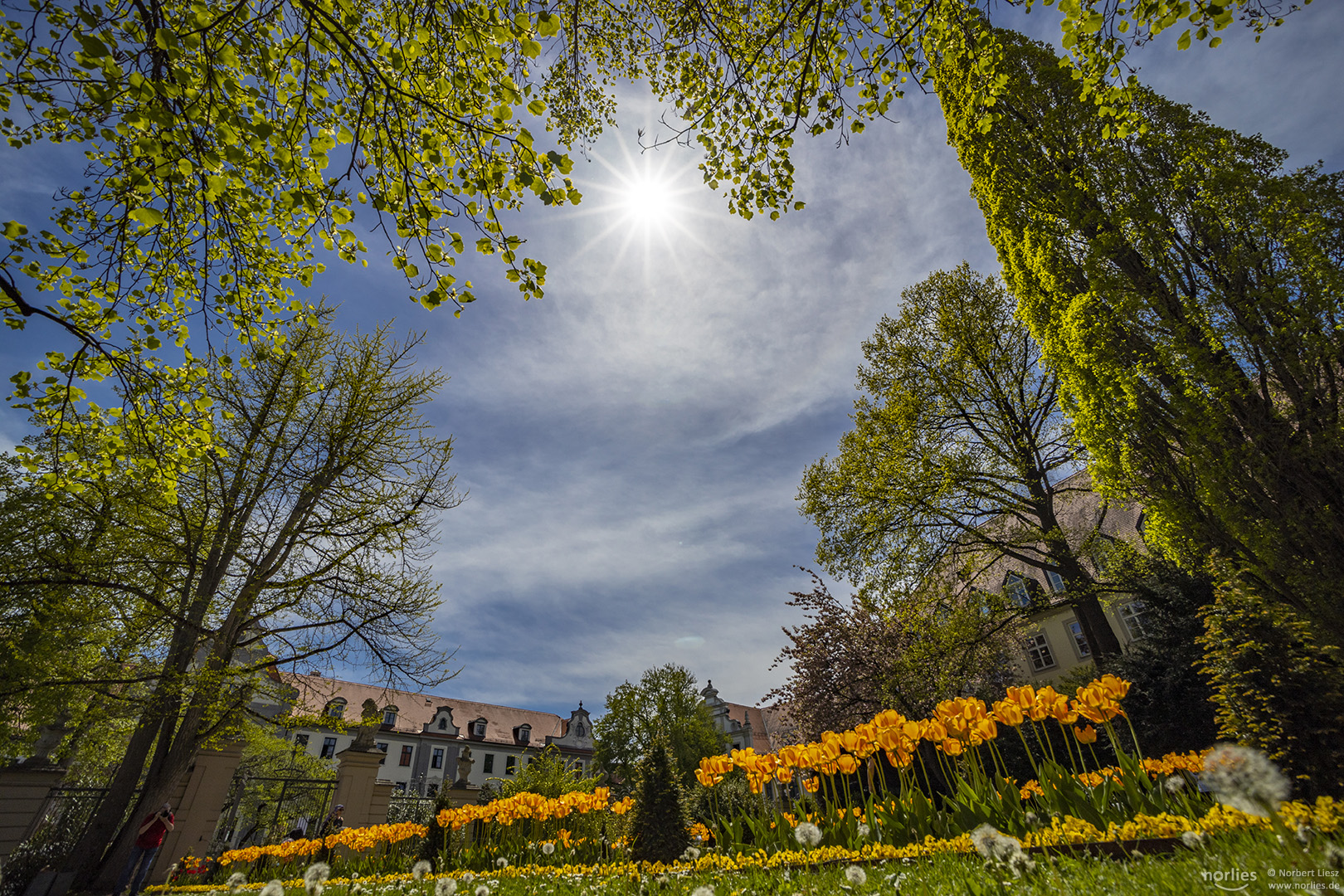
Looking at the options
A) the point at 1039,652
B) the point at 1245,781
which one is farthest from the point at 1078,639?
the point at 1245,781

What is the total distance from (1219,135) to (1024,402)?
25.5 feet

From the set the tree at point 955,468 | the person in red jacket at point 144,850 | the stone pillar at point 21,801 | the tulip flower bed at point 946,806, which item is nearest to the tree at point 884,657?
the tree at point 955,468

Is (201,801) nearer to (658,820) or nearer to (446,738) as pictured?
(658,820)

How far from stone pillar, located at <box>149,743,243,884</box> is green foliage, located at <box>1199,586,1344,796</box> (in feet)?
52.5

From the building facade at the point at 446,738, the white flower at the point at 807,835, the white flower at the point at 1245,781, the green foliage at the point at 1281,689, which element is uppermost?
the building facade at the point at 446,738

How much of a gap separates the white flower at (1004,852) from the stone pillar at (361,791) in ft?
41.9

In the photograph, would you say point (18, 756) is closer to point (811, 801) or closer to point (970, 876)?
point (811, 801)

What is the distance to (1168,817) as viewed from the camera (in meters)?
3.48

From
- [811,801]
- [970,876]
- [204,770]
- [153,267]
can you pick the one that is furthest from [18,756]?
[970,876]

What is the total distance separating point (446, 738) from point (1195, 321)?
49.7 meters

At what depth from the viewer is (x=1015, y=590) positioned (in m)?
20.7

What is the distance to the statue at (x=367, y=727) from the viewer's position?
10.8 meters

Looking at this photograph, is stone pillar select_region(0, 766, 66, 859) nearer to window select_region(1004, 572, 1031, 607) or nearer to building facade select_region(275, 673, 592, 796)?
window select_region(1004, 572, 1031, 607)

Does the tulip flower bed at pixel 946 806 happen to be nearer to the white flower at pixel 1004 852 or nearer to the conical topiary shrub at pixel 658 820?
the white flower at pixel 1004 852
